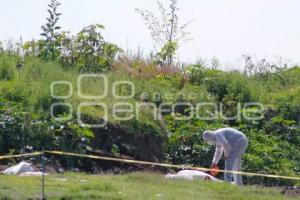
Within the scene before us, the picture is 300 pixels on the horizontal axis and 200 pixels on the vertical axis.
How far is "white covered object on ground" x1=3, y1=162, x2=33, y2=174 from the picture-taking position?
50.7ft

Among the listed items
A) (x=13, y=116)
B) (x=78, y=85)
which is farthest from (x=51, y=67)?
(x=13, y=116)

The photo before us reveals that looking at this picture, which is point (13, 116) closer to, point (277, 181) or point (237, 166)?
point (237, 166)

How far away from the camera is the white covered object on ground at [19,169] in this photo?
15.4 metres

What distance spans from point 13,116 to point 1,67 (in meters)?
3.94

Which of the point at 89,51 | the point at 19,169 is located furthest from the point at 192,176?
the point at 89,51

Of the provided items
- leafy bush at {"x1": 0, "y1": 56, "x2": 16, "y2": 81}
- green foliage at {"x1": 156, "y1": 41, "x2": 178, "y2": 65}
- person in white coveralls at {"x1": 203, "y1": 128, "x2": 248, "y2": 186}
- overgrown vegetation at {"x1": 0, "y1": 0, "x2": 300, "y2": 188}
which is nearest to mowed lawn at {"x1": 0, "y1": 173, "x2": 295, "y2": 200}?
person in white coveralls at {"x1": 203, "y1": 128, "x2": 248, "y2": 186}

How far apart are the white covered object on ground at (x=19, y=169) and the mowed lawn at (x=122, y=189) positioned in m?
0.52

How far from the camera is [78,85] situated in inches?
844

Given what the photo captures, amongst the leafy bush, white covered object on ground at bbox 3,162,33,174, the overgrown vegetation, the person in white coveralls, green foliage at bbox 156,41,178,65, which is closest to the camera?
white covered object on ground at bbox 3,162,33,174

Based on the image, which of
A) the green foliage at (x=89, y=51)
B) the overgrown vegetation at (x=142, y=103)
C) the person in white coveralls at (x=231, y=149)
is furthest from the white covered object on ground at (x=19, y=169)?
the green foliage at (x=89, y=51)

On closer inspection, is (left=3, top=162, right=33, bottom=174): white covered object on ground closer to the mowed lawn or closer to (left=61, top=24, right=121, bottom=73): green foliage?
the mowed lawn

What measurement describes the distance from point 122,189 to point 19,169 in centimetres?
246

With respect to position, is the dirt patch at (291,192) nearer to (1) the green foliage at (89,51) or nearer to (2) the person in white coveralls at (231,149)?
(2) the person in white coveralls at (231,149)

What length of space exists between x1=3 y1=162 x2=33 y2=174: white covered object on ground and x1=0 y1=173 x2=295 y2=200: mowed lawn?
519 mm
